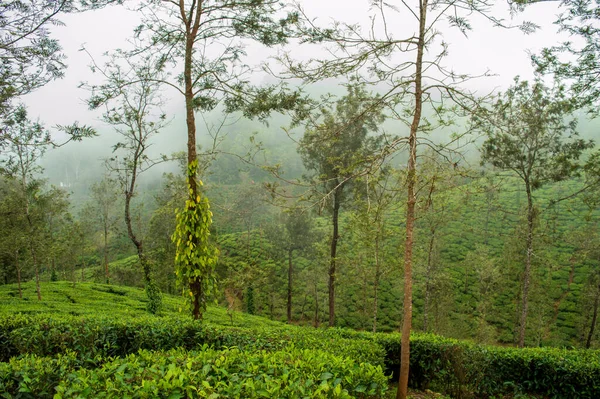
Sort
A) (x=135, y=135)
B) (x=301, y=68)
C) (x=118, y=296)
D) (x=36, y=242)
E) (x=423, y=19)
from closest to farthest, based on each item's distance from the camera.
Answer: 1. (x=423, y=19)
2. (x=301, y=68)
3. (x=135, y=135)
4. (x=36, y=242)
5. (x=118, y=296)

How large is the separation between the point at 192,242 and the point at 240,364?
13.2 feet

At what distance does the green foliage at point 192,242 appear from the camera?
7477 mm

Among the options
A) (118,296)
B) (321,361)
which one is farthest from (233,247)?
(321,361)

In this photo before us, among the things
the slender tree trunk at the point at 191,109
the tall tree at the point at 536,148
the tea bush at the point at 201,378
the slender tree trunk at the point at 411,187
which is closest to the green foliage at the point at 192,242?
the slender tree trunk at the point at 191,109

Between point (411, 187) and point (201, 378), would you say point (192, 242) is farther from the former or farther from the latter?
point (411, 187)

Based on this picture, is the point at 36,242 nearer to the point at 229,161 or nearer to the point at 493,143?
the point at 493,143

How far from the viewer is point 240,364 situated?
159 inches

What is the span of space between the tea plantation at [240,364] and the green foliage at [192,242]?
98 centimetres

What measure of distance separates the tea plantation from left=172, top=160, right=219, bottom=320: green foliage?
98cm

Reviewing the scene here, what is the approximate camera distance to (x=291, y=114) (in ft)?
25.4

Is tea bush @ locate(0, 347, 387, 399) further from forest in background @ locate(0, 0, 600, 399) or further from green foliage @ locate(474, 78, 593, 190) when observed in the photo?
green foliage @ locate(474, 78, 593, 190)

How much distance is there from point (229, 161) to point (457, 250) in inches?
2650

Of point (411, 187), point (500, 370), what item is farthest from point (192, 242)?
point (500, 370)

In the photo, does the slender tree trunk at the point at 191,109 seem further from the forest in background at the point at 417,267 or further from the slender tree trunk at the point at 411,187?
the slender tree trunk at the point at 411,187
